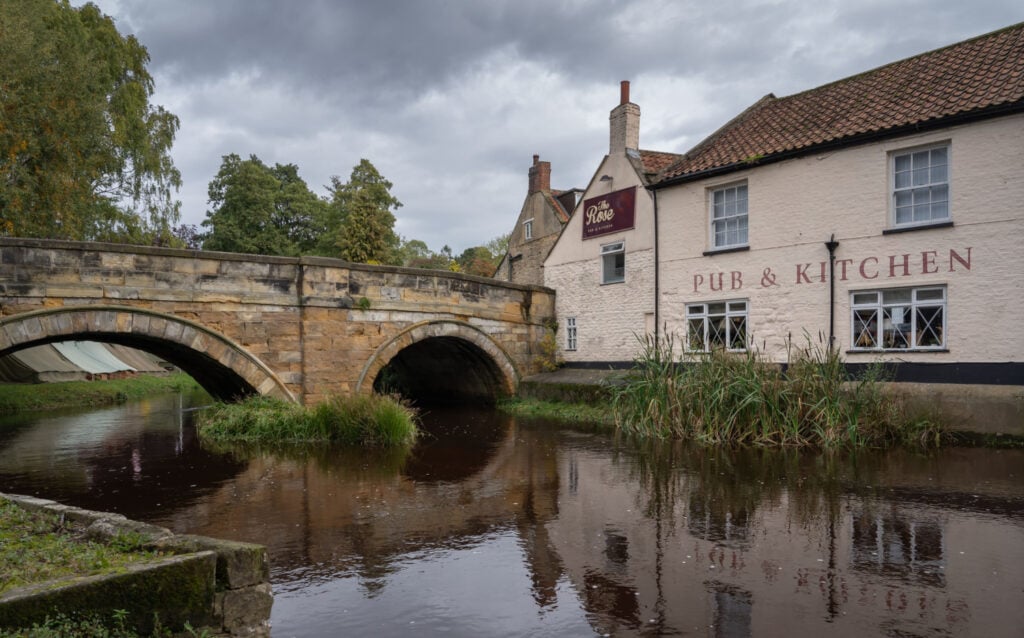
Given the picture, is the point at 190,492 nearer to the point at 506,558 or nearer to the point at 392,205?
the point at 506,558

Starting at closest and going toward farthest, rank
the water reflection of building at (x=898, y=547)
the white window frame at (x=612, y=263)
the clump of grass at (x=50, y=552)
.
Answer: the clump of grass at (x=50, y=552) → the water reflection of building at (x=898, y=547) → the white window frame at (x=612, y=263)

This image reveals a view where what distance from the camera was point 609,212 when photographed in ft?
62.3

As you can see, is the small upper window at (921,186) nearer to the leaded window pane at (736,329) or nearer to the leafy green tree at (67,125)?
the leaded window pane at (736,329)

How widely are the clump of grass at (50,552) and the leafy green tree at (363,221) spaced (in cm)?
3212

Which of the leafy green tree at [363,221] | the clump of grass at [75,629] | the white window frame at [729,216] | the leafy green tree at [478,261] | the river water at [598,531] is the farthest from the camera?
the leafy green tree at [478,261]

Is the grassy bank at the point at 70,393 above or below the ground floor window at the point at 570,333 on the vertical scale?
below

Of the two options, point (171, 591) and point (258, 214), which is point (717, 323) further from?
point (258, 214)

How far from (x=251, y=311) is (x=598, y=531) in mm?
9478

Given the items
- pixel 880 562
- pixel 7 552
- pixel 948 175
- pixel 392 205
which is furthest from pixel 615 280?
pixel 392 205

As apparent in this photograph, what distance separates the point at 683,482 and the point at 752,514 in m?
1.58

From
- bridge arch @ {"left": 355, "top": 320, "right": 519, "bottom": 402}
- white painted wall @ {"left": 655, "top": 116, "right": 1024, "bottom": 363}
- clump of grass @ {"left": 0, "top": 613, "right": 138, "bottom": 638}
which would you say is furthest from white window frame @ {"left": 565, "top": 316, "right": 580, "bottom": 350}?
clump of grass @ {"left": 0, "top": 613, "right": 138, "bottom": 638}

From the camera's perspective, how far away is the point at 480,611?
14.3 ft

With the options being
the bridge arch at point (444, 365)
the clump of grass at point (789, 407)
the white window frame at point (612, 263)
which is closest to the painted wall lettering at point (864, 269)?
the clump of grass at point (789, 407)

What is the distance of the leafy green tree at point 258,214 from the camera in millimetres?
38312
